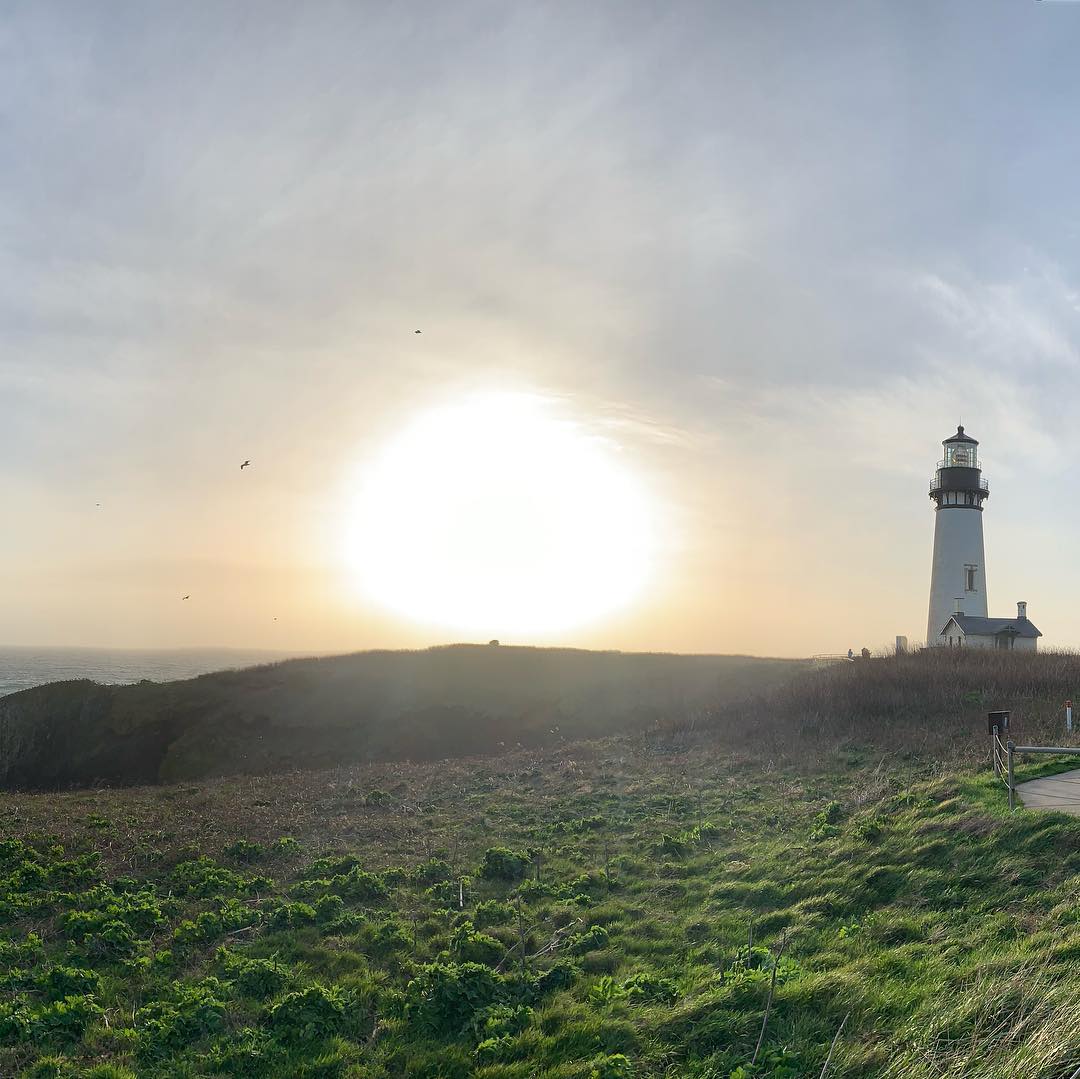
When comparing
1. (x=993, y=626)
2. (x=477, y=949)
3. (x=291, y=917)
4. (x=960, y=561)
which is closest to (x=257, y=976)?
(x=291, y=917)

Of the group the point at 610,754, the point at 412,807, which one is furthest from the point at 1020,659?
the point at 412,807

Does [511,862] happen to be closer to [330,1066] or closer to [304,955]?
[304,955]

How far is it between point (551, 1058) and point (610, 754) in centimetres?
1933

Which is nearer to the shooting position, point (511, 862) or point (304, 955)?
point (304, 955)

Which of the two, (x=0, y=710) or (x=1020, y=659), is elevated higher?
(x=1020, y=659)

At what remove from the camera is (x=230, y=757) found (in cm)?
3834

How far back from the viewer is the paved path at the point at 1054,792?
13.8 meters

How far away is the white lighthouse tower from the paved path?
108 feet

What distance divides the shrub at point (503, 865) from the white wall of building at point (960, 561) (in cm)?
4063

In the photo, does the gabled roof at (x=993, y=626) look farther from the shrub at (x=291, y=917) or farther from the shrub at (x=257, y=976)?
the shrub at (x=257, y=976)

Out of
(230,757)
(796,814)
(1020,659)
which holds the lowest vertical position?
(230,757)

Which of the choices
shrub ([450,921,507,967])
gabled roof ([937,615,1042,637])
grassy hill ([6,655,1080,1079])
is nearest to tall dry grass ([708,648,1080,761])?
grassy hill ([6,655,1080,1079])

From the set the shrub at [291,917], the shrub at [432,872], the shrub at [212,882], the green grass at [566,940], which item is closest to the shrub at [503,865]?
the green grass at [566,940]

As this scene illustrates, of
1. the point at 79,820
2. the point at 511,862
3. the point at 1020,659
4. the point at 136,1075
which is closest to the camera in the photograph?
the point at 136,1075
